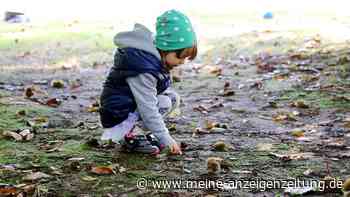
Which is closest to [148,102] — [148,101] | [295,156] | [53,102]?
[148,101]

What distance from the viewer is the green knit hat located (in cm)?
342

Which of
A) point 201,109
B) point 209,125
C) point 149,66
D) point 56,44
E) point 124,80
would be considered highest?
point 149,66

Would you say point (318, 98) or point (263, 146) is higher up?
point (263, 146)

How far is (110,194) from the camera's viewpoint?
2855 mm

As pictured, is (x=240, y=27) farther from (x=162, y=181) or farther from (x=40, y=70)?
(x=162, y=181)

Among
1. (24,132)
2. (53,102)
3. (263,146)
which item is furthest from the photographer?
(53,102)

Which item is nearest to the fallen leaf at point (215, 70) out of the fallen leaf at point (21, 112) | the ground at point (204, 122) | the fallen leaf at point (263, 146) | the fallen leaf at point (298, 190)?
the ground at point (204, 122)

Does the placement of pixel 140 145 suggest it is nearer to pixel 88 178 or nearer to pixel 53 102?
pixel 88 178

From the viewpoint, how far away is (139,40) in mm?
3502

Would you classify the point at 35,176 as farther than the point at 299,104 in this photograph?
No

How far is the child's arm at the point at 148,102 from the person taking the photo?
3.47 meters

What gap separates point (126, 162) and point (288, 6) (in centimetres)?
1271

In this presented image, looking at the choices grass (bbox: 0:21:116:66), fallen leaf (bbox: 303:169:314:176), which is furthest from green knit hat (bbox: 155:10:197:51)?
grass (bbox: 0:21:116:66)

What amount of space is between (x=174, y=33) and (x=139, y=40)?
0.74 ft
